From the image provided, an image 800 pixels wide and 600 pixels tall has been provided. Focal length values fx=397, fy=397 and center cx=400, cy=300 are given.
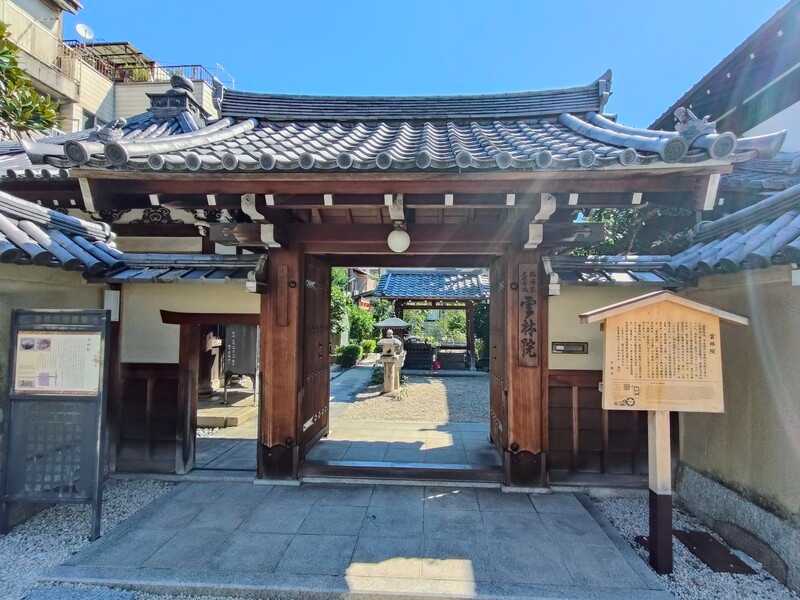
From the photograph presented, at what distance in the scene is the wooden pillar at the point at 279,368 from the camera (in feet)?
15.3

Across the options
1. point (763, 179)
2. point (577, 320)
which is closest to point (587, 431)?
point (577, 320)

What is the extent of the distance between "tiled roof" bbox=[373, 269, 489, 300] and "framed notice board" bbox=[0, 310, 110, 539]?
13598 mm

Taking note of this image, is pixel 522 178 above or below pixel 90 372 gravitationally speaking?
above

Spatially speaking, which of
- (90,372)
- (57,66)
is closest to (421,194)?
(90,372)

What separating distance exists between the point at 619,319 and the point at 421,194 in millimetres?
2038

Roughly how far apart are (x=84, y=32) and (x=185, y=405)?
19354mm

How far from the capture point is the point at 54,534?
11.9 feet

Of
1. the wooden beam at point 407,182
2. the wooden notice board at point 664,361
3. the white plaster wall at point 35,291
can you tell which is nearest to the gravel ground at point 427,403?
the wooden notice board at point 664,361

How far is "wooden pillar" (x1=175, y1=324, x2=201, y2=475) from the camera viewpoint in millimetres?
4922

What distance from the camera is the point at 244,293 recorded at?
16.4 ft

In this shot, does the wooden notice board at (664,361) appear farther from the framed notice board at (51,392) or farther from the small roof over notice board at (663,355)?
the framed notice board at (51,392)

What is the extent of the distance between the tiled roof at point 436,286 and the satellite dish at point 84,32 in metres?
15.6

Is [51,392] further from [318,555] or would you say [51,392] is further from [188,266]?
[318,555]

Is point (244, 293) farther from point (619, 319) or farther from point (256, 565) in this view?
point (619, 319)
